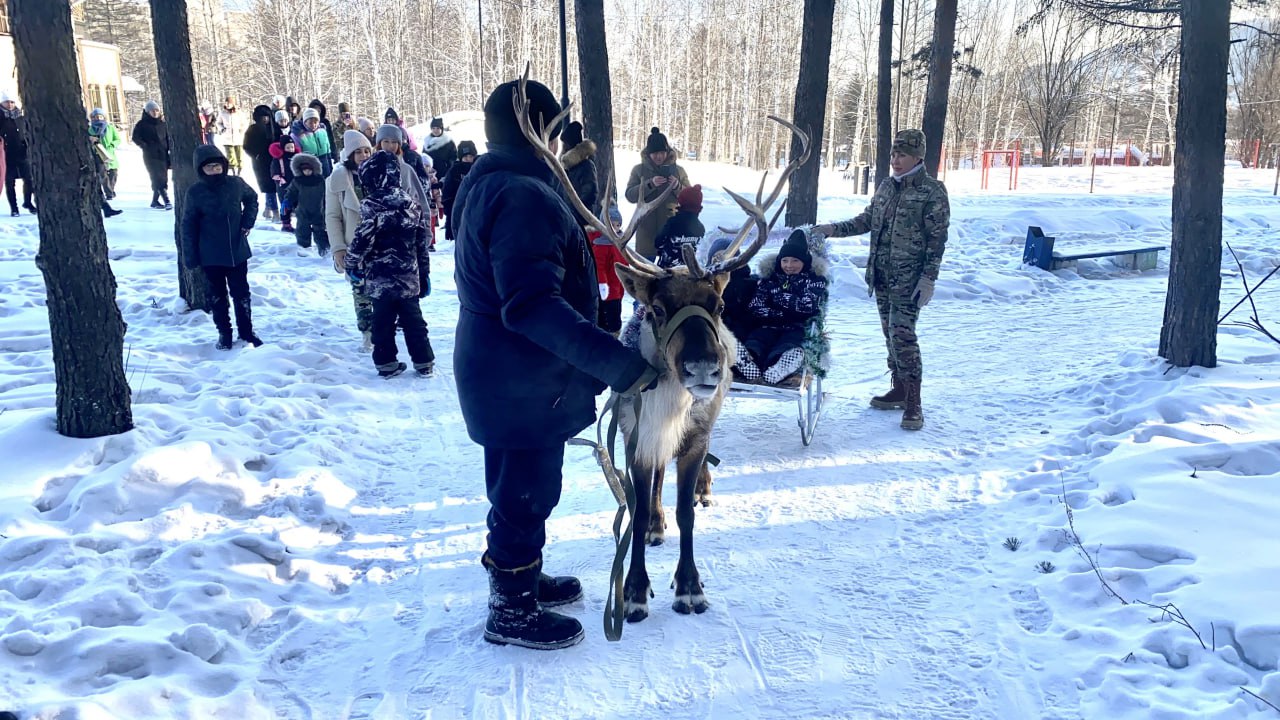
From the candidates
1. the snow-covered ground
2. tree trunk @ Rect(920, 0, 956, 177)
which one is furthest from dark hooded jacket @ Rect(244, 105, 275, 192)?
tree trunk @ Rect(920, 0, 956, 177)

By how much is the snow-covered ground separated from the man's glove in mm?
888

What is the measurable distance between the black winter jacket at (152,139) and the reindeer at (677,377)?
567 inches

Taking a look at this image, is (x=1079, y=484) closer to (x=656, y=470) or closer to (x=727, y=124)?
(x=656, y=470)

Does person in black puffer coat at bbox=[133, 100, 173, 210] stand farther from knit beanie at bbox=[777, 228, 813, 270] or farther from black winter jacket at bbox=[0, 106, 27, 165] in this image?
knit beanie at bbox=[777, 228, 813, 270]

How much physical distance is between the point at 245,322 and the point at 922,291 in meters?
5.84

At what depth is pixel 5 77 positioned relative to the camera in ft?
79.9

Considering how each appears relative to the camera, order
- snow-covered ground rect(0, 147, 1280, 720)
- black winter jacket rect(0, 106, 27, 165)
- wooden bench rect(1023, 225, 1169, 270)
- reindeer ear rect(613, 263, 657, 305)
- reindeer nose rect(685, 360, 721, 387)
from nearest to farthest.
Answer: snow-covered ground rect(0, 147, 1280, 720)
reindeer nose rect(685, 360, 721, 387)
reindeer ear rect(613, 263, 657, 305)
wooden bench rect(1023, 225, 1169, 270)
black winter jacket rect(0, 106, 27, 165)

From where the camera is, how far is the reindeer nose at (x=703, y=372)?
319 centimetres

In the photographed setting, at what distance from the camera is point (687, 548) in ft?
12.0

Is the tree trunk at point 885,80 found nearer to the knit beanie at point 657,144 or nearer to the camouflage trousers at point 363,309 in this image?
the knit beanie at point 657,144

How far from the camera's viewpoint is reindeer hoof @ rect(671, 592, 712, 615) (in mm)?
3631

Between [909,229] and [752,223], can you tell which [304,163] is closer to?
[909,229]

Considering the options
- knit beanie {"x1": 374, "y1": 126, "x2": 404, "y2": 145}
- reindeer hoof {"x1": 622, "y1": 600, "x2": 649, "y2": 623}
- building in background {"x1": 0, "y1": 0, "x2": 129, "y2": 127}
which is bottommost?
reindeer hoof {"x1": 622, "y1": 600, "x2": 649, "y2": 623}

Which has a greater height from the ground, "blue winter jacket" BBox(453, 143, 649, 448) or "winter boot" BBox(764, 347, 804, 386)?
"blue winter jacket" BBox(453, 143, 649, 448)
